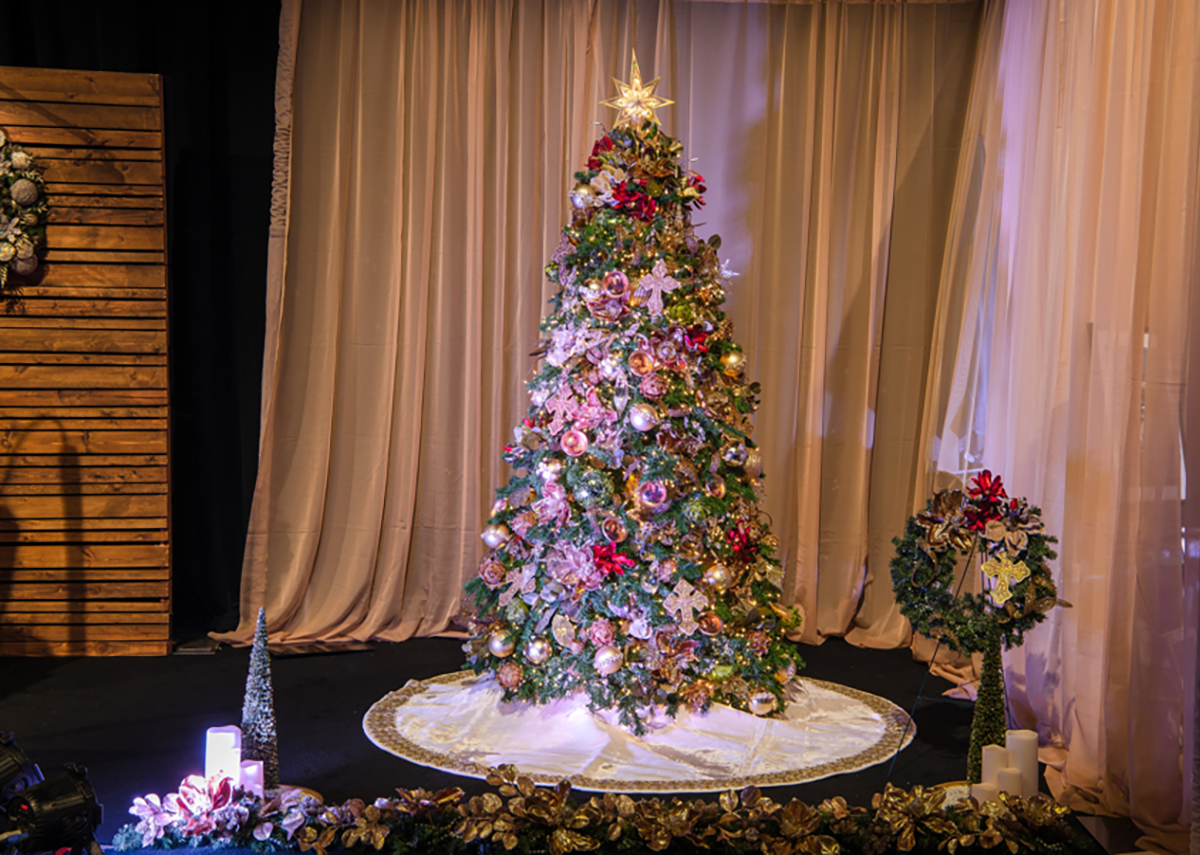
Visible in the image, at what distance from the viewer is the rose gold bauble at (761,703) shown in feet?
10.5

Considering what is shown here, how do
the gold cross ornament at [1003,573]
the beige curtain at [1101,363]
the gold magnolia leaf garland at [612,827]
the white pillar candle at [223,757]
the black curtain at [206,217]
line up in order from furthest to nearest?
the black curtain at [206,217], the gold cross ornament at [1003,573], the beige curtain at [1101,363], the white pillar candle at [223,757], the gold magnolia leaf garland at [612,827]

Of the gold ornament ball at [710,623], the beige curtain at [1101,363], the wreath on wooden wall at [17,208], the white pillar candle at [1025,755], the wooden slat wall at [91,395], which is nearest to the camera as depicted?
the white pillar candle at [1025,755]

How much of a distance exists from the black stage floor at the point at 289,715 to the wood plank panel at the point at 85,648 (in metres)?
0.06

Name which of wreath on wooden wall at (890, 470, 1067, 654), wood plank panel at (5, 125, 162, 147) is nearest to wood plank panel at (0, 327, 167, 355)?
wood plank panel at (5, 125, 162, 147)

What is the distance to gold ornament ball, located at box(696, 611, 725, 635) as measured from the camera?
314 centimetres

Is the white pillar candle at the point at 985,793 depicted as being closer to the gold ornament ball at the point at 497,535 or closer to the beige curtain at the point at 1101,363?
the beige curtain at the point at 1101,363

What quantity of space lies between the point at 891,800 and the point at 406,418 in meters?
2.64

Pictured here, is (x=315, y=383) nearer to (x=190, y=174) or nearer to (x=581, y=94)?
(x=190, y=174)

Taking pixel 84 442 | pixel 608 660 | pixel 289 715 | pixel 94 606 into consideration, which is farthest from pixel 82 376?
pixel 608 660

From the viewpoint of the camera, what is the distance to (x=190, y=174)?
4.32 m

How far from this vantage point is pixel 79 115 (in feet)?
12.6

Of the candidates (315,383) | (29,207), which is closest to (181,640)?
(315,383)

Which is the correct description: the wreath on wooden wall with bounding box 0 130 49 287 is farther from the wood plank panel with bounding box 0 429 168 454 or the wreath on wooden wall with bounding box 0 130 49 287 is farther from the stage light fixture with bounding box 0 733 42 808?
the stage light fixture with bounding box 0 733 42 808

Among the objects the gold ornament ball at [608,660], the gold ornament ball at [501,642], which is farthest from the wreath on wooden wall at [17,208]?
the gold ornament ball at [608,660]
